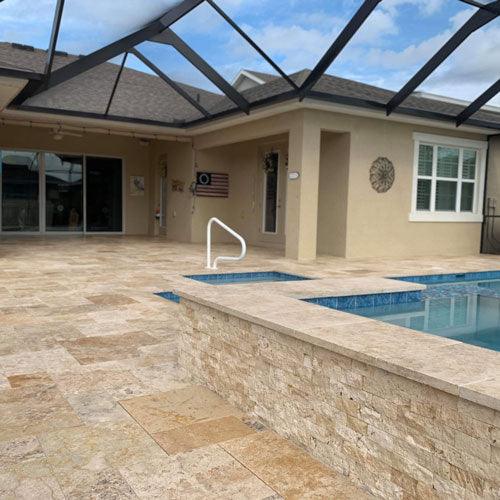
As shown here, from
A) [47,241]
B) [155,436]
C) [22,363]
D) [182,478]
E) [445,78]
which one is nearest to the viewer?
[182,478]

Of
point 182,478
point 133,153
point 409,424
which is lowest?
point 182,478

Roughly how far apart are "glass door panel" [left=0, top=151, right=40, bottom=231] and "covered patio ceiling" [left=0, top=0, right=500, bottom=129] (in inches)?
142

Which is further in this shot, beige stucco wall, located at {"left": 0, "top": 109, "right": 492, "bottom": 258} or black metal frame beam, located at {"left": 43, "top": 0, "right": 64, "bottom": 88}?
beige stucco wall, located at {"left": 0, "top": 109, "right": 492, "bottom": 258}

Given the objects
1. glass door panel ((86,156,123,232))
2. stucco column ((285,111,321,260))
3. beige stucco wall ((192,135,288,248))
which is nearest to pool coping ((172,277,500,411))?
stucco column ((285,111,321,260))

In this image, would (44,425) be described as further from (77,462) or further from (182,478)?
(182,478)

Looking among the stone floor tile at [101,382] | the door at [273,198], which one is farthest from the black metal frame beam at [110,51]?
the stone floor tile at [101,382]

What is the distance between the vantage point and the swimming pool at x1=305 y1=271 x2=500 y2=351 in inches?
143

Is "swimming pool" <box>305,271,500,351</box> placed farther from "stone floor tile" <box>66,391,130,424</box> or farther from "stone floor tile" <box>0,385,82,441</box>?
"stone floor tile" <box>0,385,82,441</box>

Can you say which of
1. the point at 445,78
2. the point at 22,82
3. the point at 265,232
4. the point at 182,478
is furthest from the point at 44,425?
the point at 265,232

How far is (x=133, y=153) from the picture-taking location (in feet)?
44.3

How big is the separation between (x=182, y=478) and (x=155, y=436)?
34 cm

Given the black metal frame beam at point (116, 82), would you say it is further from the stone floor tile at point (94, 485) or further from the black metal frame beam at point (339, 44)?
the stone floor tile at point (94, 485)

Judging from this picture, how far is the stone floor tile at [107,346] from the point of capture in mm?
2990

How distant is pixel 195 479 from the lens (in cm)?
172
